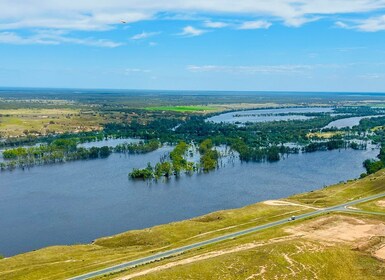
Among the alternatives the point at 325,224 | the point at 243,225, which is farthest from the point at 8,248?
the point at 325,224

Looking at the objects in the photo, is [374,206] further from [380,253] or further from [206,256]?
[206,256]

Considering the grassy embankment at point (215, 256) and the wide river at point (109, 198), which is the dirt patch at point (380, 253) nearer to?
the grassy embankment at point (215, 256)

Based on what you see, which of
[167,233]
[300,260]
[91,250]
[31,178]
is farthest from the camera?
[31,178]

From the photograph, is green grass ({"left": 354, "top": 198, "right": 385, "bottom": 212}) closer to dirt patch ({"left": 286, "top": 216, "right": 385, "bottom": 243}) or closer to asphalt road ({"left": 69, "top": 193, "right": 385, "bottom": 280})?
asphalt road ({"left": 69, "top": 193, "right": 385, "bottom": 280})

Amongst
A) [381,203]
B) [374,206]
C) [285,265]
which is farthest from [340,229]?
[285,265]

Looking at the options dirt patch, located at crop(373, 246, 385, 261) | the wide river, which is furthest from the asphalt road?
the wide river

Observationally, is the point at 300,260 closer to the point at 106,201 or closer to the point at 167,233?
the point at 167,233

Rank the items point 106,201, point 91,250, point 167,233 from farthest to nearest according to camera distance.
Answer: point 106,201 → point 167,233 → point 91,250
